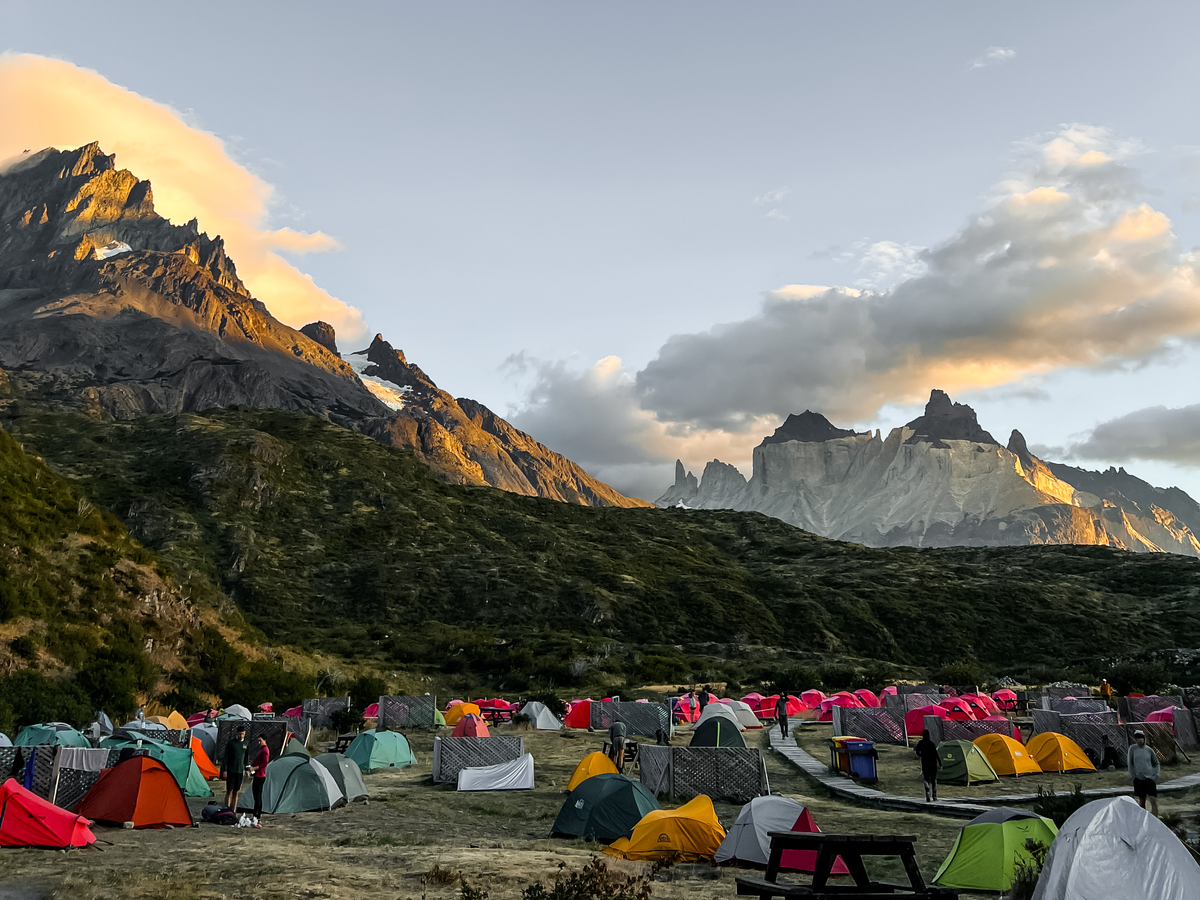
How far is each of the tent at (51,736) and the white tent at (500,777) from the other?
9658mm

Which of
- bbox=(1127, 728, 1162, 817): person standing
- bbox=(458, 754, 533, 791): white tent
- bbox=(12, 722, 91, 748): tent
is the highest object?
bbox=(1127, 728, 1162, 817): person standing

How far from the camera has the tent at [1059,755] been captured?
78.1ft

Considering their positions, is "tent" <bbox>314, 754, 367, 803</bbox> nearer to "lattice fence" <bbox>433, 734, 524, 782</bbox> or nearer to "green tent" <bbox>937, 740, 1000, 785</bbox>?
"lattice fence" <bbox>433, 734, 524, 782</bbox>

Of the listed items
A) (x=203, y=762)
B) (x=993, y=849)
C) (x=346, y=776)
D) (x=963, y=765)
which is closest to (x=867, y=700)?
(x=963, y=765)

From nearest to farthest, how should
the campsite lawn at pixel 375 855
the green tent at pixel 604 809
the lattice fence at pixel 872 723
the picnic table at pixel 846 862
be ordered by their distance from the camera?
the picnic table at pixel 846 862 < the campsite lawn at pixel 375 855 < the green tent at pixel 604 809 < the lattice fence at pixel 872 723

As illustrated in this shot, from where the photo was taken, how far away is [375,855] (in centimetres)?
1388

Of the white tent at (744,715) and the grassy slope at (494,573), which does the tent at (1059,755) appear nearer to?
the white tent at (744,715)

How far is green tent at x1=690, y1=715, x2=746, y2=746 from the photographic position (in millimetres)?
24562

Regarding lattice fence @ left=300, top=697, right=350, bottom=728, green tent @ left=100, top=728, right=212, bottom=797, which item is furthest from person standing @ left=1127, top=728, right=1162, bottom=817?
lattice fence @ left=300, top=697, right=350, bottom=728

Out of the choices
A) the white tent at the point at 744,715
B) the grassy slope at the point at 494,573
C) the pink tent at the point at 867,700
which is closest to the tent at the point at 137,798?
→ the white tent at the point at 744,715

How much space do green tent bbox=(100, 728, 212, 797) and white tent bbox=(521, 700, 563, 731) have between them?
59.5ft

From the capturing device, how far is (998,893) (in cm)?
1143

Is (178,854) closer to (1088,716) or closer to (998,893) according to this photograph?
(998,893)

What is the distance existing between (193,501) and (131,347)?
5514 inches
